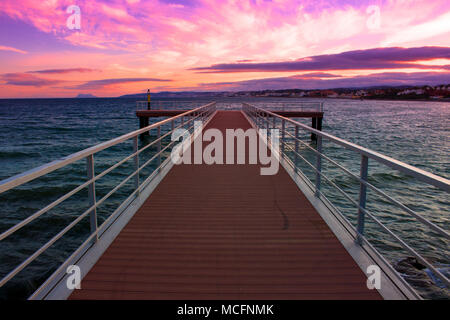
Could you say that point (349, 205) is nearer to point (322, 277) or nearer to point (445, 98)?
point (322, 277)

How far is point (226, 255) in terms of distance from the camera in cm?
299

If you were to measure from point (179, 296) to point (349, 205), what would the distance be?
8194mm

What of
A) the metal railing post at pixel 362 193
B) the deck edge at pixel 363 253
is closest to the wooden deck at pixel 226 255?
the deck edge at pixel 363 253

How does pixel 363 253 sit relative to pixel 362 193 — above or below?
below

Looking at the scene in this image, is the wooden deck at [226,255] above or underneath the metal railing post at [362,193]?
underneath

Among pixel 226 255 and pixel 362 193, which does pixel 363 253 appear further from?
pixel 226 255

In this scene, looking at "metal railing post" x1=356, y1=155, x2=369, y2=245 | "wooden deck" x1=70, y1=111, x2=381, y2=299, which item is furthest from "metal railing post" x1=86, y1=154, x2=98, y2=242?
"metal railing post" x1=356, y1=155, x2=369, y2=245

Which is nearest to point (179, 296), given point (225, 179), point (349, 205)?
point (225, 179)

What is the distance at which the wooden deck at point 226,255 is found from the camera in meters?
2.43

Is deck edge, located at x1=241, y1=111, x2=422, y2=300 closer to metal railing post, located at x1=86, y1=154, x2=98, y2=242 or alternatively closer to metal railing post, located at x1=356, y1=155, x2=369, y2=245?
metal railing post, located at x1=356, y1=155, x2=369, y2=245

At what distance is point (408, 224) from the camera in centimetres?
819

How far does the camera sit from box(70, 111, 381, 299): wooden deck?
2428 millimetres

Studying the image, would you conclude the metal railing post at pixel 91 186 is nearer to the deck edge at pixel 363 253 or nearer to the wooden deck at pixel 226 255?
the wooden deck at pixel 226 255

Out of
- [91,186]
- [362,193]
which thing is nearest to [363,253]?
[362,193]
